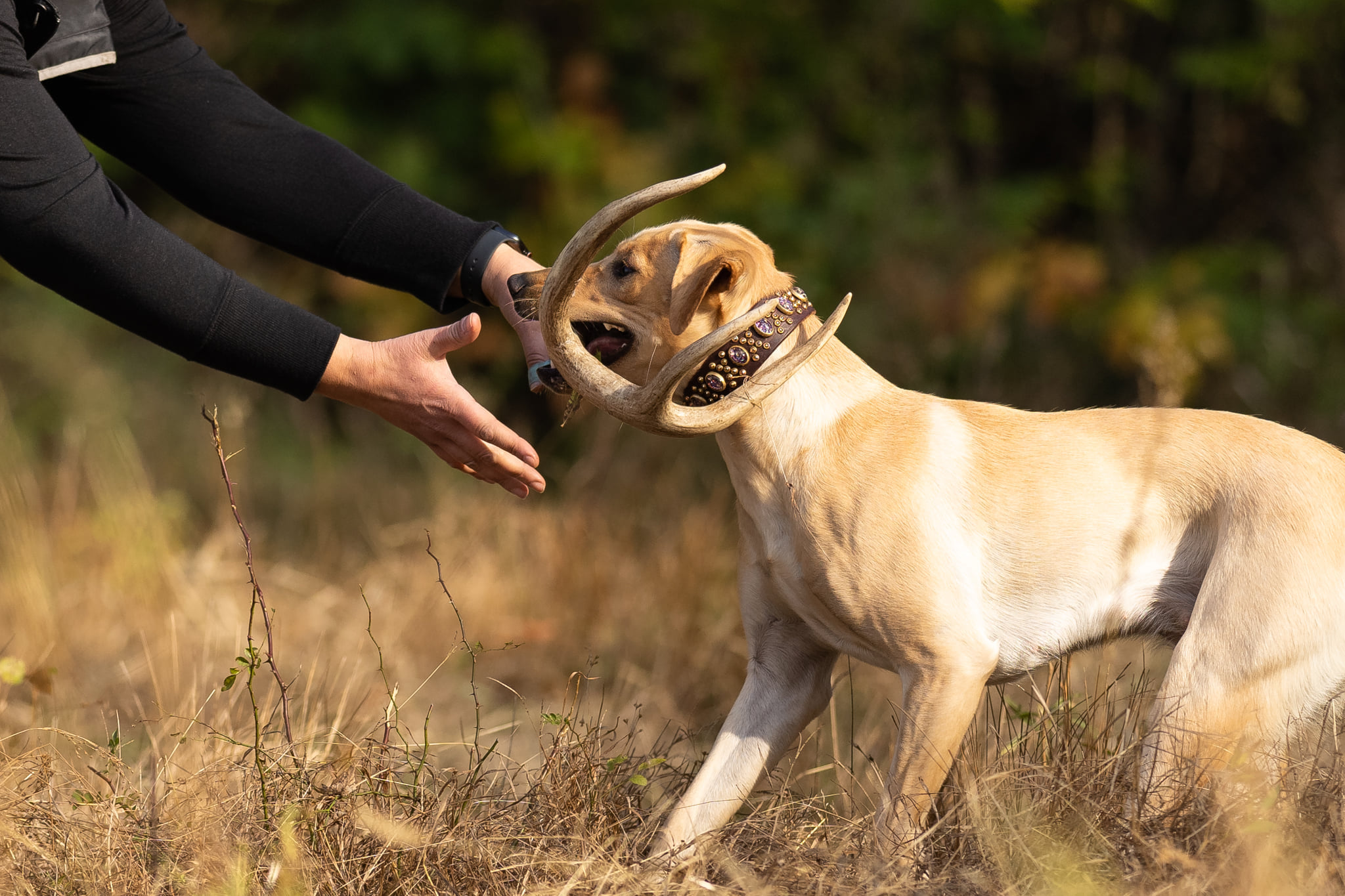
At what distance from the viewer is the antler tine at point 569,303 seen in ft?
8.26

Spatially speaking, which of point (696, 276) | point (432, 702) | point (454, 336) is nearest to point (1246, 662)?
point (696, 276)

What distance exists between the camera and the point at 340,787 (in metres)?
2.69

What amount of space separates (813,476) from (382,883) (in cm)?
135

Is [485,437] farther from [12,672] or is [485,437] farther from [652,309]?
[12,672]

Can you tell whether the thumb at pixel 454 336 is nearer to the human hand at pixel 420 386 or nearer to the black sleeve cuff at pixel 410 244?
the human hand at pixel 420 386

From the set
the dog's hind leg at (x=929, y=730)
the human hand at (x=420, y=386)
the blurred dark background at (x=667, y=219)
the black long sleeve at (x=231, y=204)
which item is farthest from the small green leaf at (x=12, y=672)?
the blurred dark background at (x=667, y=219)

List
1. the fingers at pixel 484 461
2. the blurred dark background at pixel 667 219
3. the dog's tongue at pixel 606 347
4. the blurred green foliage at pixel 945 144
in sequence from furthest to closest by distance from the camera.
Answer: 1. the blurred green foliage at pixel 945 144
2. the blurred dark background at pixel 667 219
3. the dog's tongue at pixel 606 347
4. the fingers at pixel 484 461

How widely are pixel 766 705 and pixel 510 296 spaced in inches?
50.4

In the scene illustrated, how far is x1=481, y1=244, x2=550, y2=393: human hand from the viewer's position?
10.2 ft

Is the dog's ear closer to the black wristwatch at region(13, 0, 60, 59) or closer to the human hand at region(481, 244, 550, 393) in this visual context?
the human hand at region(481, 244, 550, 393)

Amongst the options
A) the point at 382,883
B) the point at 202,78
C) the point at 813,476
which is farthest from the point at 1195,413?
the point at 202,78

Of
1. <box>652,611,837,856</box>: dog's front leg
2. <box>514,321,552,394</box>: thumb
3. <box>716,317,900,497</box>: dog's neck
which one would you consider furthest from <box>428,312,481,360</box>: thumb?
<box>652,611,837,856</box>: dog's front leg

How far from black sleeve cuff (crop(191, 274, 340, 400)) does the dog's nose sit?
484 mm

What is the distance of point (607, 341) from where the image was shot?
3.08 metres
